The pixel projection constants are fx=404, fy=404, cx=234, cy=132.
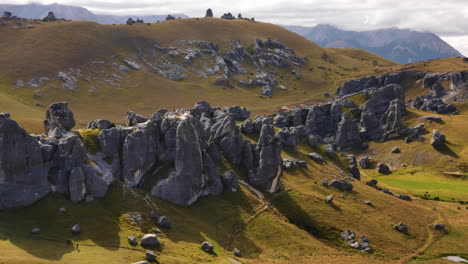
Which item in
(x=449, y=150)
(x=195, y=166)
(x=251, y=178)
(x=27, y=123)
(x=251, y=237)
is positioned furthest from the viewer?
(x=449, y=150)

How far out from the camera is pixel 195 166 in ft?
→ 325

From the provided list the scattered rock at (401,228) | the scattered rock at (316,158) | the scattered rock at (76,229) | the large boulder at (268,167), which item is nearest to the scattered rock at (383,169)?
the scattered rock at (316,158)

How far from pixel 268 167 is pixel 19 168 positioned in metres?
64.4

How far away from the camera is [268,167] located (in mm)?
116688

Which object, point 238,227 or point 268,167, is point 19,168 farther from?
point 268,167

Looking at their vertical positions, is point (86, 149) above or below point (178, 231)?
above

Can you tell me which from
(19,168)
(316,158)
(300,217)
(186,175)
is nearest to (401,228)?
(300,217)

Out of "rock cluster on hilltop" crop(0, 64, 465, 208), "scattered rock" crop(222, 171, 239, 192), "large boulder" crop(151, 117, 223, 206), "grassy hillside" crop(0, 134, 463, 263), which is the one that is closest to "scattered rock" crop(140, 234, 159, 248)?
"grassy hillside" crop(0, 134, 463, 263)

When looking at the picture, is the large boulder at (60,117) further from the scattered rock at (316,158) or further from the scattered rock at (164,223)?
the scattered rock at (316,158)

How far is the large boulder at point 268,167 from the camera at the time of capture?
11562 centimetres

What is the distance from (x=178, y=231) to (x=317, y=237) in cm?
3631

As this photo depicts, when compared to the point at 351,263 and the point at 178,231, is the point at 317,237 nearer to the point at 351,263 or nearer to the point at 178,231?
the point at 351,263

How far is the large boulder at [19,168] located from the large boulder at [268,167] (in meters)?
56.9

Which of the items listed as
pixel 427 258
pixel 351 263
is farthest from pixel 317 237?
pixel 427 258
